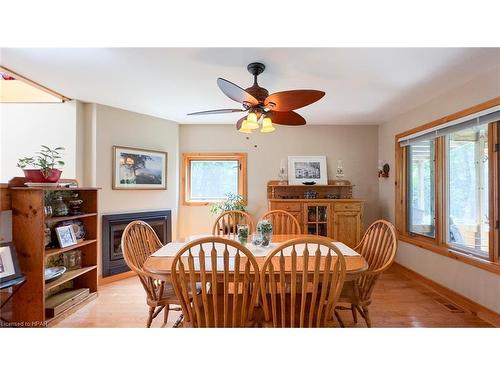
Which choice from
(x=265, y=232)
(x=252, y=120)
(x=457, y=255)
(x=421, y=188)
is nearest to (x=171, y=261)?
(x=265, y=232)

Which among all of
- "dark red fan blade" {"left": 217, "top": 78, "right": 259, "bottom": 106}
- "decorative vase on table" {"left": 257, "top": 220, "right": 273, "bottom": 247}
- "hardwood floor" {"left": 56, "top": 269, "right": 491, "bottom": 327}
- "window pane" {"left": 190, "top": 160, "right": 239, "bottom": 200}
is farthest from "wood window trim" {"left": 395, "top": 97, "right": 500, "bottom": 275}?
"window pane" {"left": 190, "top": 160, "right": 239, "bottom": 200}

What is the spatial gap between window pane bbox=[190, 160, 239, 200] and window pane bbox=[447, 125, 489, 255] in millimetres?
2764

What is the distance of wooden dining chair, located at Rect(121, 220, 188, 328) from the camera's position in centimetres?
158

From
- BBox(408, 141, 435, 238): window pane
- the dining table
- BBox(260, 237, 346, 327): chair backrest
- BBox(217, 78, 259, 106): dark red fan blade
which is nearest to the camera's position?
BBox(260, 237, 346, 327): chair backrest

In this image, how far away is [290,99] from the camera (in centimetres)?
157

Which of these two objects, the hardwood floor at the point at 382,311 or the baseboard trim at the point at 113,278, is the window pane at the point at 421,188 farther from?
the baseboard trim at the point at 113,278

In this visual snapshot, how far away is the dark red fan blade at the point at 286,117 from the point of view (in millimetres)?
1848

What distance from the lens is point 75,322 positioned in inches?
78.7

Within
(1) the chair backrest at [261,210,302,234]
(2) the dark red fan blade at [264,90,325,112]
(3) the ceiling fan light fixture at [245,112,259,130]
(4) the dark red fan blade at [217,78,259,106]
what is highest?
(4) the dark red fan blade at [217,78,259,106]

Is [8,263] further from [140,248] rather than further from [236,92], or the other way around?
[236,92]

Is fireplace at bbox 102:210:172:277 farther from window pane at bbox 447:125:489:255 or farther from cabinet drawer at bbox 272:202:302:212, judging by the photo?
window pane at bbox 447:125:489:255

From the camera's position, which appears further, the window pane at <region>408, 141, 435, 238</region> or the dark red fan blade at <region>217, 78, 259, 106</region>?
the window pane at <region>408, 141, 435, 238</region>
